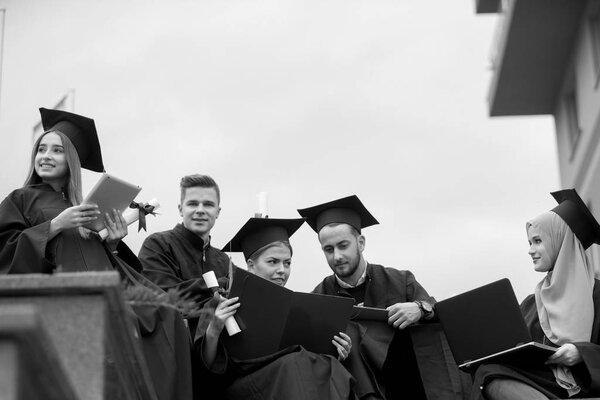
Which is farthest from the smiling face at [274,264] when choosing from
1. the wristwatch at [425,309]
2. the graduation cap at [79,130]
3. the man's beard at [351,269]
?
the graduation cap at [79,130]

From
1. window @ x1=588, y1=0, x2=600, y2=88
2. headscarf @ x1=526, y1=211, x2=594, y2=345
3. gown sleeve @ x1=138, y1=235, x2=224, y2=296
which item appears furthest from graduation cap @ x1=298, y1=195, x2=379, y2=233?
window @ x1=588, y1=0, x2=600, y2=88

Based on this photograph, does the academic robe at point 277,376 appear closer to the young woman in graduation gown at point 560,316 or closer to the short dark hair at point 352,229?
the young woman in graduation gown at point 560,316

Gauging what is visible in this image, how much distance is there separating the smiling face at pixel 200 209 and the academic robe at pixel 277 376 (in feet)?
4.41

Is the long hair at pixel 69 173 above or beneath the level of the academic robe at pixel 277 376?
above

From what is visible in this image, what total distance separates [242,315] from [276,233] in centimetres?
133

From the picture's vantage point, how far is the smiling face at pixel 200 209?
8.48 metres

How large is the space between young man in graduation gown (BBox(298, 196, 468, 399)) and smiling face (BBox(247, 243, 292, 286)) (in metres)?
0.60

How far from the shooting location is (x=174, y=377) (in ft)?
22.4

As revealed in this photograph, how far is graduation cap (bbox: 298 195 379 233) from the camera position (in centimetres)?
921

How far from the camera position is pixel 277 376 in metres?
7.12

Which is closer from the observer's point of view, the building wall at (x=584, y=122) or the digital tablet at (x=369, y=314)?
the digital tablet at (x=369, y=314)

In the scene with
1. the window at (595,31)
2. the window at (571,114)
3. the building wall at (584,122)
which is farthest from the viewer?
the window at (571,114)

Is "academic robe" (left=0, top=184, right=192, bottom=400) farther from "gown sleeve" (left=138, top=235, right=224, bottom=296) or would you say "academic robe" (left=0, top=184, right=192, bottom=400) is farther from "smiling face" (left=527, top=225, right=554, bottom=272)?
"smiling face" (left=527, top=225, right=554, bottom=272)

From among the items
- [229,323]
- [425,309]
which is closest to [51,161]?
[229,323]
